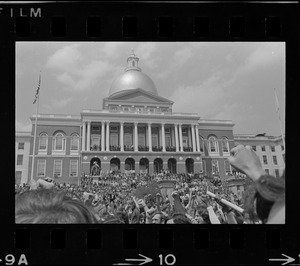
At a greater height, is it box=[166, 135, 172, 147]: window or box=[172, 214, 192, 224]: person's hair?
box=[166, 135, 172, 147]: window

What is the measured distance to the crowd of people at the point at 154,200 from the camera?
1116 centimetres

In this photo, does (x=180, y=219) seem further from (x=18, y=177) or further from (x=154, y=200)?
(x=18, y=177)

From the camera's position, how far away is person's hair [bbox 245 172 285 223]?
1114cm

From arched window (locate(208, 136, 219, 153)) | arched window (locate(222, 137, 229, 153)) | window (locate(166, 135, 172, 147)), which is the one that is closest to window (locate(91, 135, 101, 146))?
window (locate(166, 135, 172, 147))

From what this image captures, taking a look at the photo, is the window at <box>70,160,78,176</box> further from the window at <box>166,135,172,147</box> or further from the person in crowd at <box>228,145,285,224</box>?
the person in crowd at <box>228,145,285,224</box>

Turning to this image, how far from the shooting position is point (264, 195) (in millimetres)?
11414

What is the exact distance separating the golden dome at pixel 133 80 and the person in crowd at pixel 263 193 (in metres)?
4.25

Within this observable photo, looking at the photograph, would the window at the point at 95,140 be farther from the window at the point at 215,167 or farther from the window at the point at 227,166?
the window at the point at 227,166
